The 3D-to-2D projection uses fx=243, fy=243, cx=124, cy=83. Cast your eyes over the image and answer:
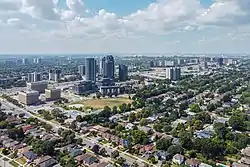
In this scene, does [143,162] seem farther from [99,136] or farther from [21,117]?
[21,117]

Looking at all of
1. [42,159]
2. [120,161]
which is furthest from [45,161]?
[120,161]

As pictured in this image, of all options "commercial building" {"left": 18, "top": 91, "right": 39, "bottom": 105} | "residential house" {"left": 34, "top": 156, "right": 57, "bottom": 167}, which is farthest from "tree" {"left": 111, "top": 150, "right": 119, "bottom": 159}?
"commercial building" {"left": 18, "top": 91, "right": 39, "bottom": 105}

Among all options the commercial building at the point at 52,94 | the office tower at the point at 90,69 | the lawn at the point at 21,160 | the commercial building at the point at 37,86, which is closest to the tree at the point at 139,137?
the lawn at the point at 21,160

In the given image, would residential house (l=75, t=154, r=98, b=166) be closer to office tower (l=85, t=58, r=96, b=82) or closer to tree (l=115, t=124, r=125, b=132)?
tree (l=115, t=124, r=125, b=132)

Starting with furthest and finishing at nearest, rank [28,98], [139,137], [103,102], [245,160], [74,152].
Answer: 1. [103,102]
2. [28,98]
3. [139,137]
4. [74,152]
5. [245,160]

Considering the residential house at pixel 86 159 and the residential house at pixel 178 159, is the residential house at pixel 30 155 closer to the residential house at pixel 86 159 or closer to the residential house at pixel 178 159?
the residential house at pixel 86 159

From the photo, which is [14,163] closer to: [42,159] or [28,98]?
[42,159]

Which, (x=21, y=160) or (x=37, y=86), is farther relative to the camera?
(x=37, y=86)

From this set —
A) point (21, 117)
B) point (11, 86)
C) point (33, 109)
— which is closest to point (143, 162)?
point (21, 117)
